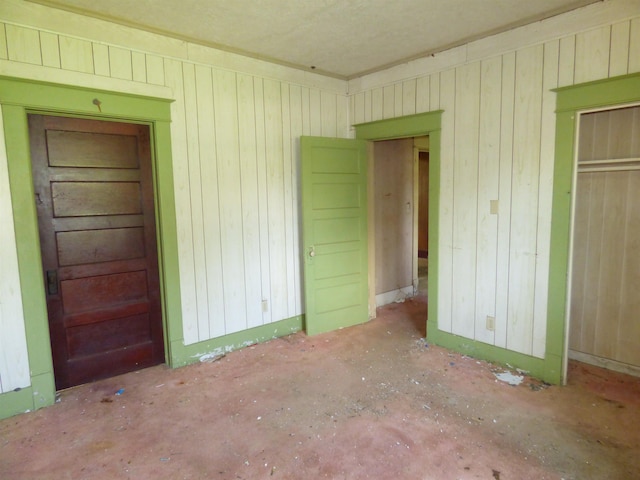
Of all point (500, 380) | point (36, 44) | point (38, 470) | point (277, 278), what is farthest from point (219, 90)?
point (500, 380)

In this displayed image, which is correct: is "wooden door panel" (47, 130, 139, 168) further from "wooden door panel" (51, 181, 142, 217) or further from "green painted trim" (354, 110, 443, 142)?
"green painted trim" (354, 110, 443, 142)

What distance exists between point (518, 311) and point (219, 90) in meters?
3.18

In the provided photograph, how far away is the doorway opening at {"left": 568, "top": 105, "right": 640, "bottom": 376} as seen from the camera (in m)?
3.08

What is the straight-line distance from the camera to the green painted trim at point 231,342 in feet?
11.3

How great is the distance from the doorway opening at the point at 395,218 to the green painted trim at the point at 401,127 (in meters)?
0.67

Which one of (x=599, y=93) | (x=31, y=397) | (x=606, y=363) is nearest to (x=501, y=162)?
(x=599, y=93)

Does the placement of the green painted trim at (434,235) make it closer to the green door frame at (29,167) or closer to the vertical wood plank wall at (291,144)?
the vertical wood plank wall at (291,144)

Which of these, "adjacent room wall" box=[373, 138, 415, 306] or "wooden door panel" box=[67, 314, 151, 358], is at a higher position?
"adjacent room wall" box=[373, 138, 415, 306]

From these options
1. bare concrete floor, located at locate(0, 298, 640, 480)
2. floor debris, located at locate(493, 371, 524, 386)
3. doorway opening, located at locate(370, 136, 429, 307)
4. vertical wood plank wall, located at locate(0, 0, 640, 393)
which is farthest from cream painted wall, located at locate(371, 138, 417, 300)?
floor debris, located at locate(493, 371, 524, 386)

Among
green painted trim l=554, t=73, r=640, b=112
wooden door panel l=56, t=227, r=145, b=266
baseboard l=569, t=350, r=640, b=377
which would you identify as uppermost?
green painted trim l=554, t=73, r=640, b=112

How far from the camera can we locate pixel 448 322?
12.3 feet

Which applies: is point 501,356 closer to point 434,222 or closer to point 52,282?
point 434,222

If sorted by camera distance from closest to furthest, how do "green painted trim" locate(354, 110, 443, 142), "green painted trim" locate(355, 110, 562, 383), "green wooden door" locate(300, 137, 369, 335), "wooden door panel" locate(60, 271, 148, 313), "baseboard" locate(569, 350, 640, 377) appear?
"wooden door panel" locate(60, 271, 148, 313), "baseboard" locate(569, 350, 640, 377), "green painted trim" locate(355, 110, 562, 383), "green painted trim" locate(354, 110, 443, 142), "green wooden door" locate(300, 137, 369, 335)

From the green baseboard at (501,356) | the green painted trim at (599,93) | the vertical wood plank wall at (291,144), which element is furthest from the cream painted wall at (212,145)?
the green painted trim at (599,93)
